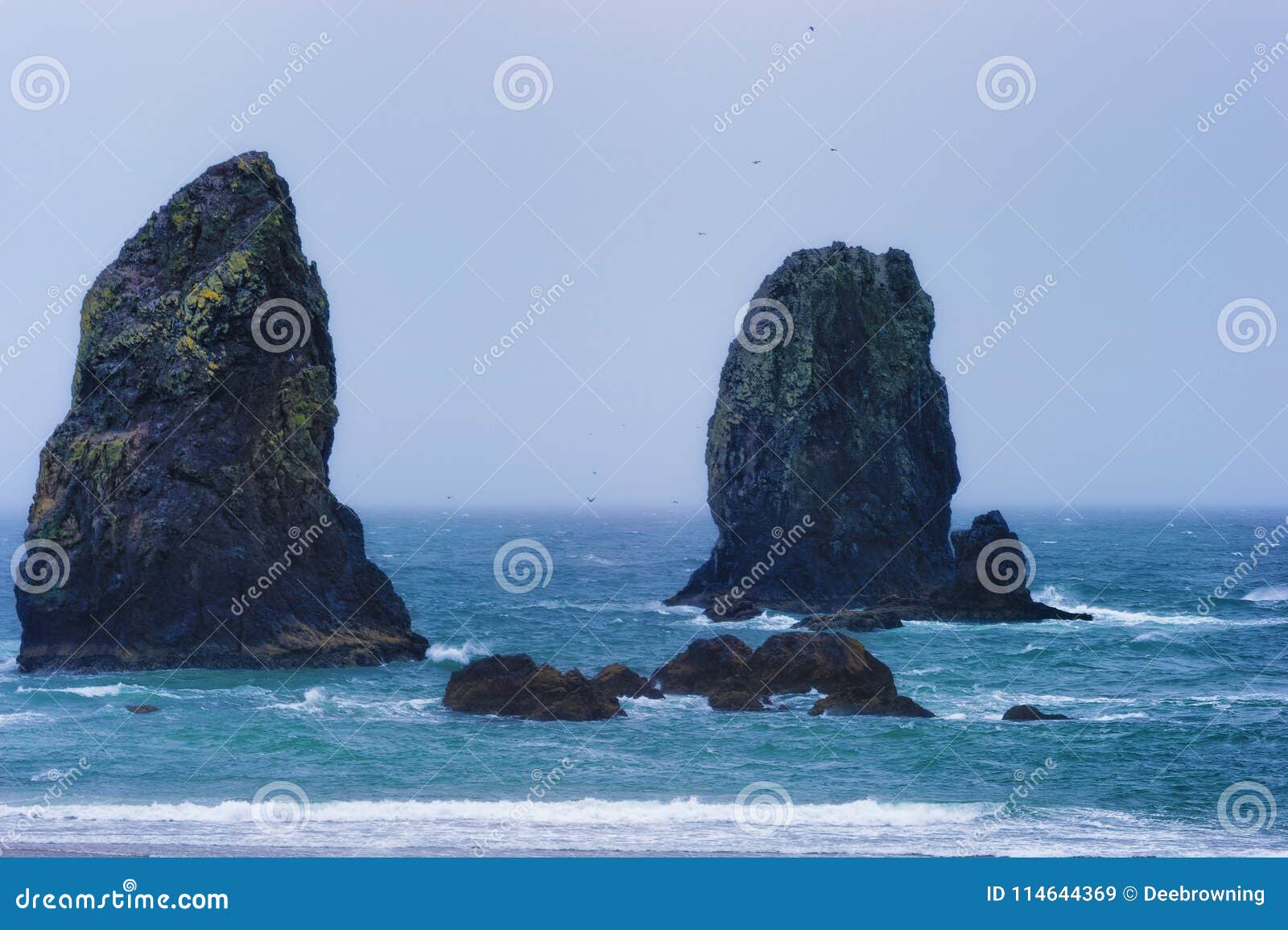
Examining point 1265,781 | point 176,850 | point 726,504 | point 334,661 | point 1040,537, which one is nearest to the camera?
point 176,850

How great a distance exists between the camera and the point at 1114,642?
51844 mm

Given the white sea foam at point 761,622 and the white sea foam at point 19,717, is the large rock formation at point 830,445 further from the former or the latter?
the white sea foam at point 19,717

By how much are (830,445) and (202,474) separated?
1300 inches

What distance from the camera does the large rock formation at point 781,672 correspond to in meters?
36.9

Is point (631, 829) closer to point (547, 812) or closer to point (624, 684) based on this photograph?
point (547, 812)

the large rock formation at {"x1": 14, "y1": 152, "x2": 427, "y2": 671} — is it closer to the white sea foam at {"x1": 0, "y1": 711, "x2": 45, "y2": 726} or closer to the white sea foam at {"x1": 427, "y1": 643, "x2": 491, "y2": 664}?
the white sea foam at {"x1": 427, "y1": 643, "x2": 491, "y2": 664}

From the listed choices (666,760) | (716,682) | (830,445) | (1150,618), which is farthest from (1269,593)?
(666,760)

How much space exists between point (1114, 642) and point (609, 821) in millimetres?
33135

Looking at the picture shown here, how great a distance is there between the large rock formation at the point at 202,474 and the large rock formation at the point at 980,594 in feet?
77.6

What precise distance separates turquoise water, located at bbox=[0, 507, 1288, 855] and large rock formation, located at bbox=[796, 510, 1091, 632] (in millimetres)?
4780

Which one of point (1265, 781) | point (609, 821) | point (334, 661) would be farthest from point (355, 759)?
point (1265, 781)

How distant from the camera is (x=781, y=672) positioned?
38.9 metres

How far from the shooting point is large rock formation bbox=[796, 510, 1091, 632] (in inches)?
2269

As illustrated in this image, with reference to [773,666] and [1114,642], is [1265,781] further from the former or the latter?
[1114,642]
